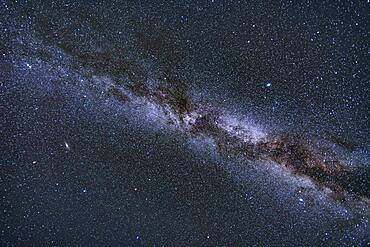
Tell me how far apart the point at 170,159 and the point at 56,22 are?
1.49m

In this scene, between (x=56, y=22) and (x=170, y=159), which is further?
(x=170, y=159)

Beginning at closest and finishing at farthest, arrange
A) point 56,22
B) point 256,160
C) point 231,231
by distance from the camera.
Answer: point 56,22 → point 256,160 → point 231,231

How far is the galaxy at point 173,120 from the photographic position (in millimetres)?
2744

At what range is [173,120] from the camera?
2.88 metres

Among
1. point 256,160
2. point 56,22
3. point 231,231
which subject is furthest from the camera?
point 231,231

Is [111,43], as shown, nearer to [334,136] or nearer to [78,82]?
[78,82]

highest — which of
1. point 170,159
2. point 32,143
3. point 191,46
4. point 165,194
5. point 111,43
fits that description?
point 191,46

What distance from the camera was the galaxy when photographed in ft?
9.00

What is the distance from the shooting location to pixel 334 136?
2.85 meters

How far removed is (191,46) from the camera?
9.18 feet

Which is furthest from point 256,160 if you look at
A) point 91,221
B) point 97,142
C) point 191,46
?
point 91,221

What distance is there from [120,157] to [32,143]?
80 centimetres

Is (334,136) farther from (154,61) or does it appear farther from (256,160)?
(154,61)

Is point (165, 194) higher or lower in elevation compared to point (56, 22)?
lower
